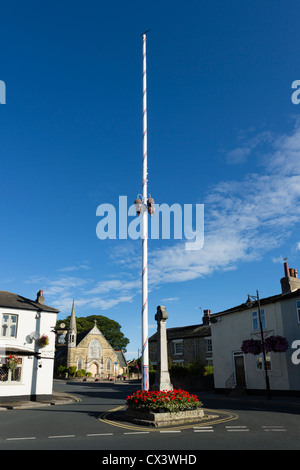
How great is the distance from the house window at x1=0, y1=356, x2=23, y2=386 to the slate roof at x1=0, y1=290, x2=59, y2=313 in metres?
3.41

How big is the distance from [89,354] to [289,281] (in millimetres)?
55141

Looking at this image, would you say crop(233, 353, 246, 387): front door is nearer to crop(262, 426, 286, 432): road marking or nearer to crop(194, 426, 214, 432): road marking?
crop(262, 426, 286, 432): road marking

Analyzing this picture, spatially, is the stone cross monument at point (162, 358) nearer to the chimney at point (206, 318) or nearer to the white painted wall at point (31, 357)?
the white painted wall at point (31, 357)

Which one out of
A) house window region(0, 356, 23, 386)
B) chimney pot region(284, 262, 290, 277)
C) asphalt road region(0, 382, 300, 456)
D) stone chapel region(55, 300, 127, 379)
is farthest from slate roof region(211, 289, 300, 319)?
stone chapel region(55, 300, 127, 379)

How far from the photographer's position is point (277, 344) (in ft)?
83.0

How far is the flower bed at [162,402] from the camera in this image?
44.3 feet

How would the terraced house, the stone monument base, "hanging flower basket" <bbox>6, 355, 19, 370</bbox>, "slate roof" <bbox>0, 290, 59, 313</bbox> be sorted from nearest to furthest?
the stone monument base, "hanging flower basket" <bbox>6, 355, 19, 370</bbox>, the terraced house, "slate roof" <bbox>0, 290, 59, 313</bbox>

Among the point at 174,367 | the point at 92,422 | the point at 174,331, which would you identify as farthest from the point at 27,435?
the point at 174,331

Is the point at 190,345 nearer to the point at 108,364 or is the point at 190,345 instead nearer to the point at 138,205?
the point at 108,364

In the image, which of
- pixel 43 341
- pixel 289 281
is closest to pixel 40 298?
pixel 43 341

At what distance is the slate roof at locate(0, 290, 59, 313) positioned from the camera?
83.0ft

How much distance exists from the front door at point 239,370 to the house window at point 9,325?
1836 centimetres
